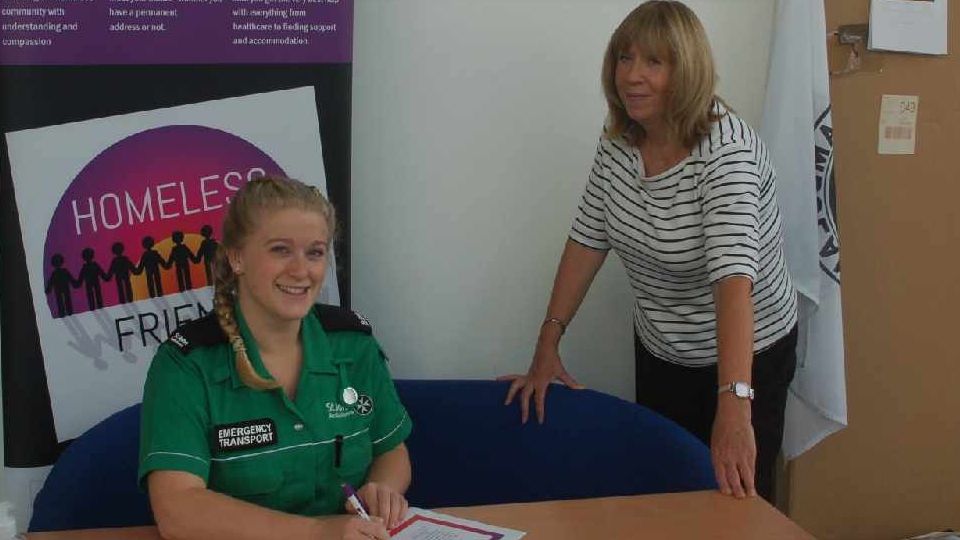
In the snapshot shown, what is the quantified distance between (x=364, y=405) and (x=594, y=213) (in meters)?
0.75

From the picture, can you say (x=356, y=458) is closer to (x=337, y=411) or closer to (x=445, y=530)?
(x=337, y=411)

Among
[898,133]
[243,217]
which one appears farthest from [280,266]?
[898,133]

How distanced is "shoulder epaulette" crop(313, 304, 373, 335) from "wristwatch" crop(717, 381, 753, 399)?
66 centimetres

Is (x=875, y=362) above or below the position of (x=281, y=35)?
below

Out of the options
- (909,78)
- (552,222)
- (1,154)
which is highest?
(909,78)

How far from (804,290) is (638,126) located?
0.77 metres

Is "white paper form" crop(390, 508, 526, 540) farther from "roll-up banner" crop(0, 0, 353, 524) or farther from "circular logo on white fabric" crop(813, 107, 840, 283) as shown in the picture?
"circular logo on white fabric" crop(813, 107, 840, 283)

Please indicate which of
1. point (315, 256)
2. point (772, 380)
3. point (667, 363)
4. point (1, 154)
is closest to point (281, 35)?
point (1, 154)

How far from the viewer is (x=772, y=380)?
2125 millimetres

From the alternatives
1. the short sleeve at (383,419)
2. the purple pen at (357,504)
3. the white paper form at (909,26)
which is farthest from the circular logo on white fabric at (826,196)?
the purple pen at (357,504)

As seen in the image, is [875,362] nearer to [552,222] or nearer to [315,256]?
[552,222]

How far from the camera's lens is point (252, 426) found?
1.53 meters

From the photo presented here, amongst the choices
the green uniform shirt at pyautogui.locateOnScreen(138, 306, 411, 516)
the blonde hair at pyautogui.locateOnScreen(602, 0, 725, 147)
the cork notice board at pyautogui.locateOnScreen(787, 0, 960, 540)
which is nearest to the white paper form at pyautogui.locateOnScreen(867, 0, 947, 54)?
the cork notice board at pyautogui.locateOnScreen(787, 0, 960, 540)

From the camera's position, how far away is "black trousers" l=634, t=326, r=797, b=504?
2123 mm
